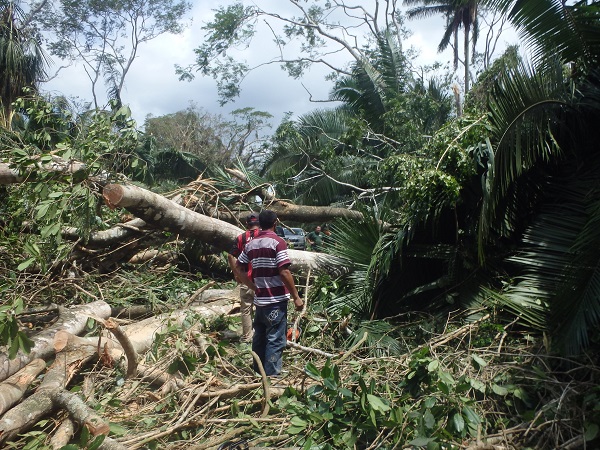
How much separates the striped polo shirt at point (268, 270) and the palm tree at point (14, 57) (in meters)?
10.7

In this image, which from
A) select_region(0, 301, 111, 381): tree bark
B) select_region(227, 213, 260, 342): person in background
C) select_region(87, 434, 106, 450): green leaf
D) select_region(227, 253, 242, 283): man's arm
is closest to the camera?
select_region(87, 434, 106, 450): green leaf

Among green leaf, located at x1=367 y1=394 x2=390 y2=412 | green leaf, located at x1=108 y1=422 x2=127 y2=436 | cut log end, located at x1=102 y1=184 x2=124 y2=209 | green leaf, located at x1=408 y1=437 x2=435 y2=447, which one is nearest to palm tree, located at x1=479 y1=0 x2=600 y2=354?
green leaf, located at x1=367 y1=394 x2=390 y2=412

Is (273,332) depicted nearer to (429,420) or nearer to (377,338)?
(377,338)

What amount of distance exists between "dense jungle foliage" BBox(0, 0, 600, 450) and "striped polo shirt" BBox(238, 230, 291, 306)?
55 centimetres

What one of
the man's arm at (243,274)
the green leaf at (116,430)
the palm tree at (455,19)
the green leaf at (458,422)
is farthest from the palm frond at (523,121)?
the palm tree at (455,19)

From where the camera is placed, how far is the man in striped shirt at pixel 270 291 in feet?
17.5

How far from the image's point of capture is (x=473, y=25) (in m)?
29.5

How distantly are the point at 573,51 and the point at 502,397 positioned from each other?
3.20m

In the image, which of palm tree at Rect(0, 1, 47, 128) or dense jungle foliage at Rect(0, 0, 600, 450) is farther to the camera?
palm tree at Rect(0, 1, 47, 128)

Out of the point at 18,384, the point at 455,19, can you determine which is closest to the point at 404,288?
the point at 18,384

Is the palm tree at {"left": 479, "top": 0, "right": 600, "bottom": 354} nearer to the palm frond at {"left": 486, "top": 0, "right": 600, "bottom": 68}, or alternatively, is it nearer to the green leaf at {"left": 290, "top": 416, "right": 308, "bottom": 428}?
the palm frond at {"left": 486, "top": 0, "right": 600, "bottom": 68}

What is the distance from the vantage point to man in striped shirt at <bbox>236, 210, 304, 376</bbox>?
5.32 metres

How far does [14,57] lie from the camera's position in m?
14.3

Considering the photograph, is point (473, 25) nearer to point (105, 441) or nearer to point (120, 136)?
point (120, 136)
